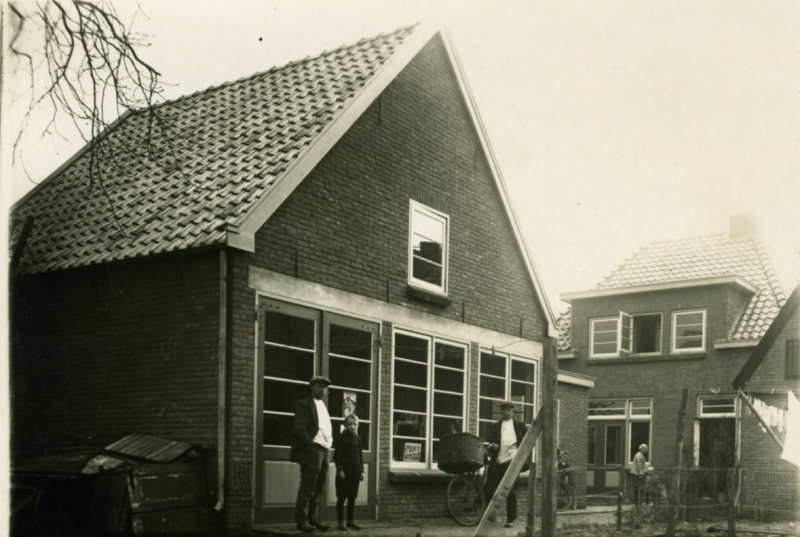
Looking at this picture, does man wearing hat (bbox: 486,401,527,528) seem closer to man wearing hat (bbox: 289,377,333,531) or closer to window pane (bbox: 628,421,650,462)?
man wearing hat (bbox: 289,377,333,531)

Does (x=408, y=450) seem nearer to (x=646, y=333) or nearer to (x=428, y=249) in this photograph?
(x=428, y=249)

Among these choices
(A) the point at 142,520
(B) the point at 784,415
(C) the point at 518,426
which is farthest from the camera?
(B) the point at 784,415

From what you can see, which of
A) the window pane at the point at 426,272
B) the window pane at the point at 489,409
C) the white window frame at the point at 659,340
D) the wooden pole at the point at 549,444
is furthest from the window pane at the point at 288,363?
the white window frame at the point at 659,340

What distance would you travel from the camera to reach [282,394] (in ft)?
41.2

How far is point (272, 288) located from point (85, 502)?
3.43m

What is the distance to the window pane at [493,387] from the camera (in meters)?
17.3

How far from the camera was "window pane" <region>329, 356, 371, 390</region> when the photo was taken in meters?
13.6

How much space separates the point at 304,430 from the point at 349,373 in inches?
92.4

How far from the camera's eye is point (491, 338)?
1764cm

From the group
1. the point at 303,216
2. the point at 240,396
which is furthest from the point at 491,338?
the point at 240,396

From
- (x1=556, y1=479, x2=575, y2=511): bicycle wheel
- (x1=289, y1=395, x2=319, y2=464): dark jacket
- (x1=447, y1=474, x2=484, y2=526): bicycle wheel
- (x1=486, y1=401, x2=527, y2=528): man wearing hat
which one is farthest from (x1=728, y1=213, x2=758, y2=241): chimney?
(x1=289, y1=395, x2=319, y2=464): dark jacket

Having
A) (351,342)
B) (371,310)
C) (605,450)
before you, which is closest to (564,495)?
(371,310)

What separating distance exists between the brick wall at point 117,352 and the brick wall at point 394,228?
1.60 ft

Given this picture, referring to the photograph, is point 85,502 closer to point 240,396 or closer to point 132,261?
point 240,396
